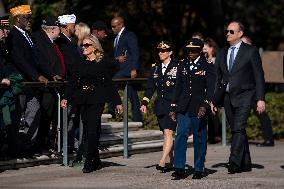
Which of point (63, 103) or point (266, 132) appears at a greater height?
point (63, 103)

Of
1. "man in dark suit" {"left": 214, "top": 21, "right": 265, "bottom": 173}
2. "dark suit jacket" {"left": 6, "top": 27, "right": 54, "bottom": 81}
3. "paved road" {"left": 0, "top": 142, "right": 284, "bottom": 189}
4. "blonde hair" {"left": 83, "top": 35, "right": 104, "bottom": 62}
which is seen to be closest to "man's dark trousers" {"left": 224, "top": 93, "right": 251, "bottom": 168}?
"man in dark suit" {"left": 214, "top": 21, "right": 265, "bottom": 173}

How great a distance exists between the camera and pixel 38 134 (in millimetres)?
15859

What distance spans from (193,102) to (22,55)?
262 centimetres

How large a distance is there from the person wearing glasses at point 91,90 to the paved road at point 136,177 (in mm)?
477

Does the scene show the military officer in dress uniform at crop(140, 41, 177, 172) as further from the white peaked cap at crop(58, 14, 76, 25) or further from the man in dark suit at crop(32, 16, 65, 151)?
the white peaked cap at crop(58, 14, 76, 25)

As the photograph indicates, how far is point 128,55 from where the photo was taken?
1883 centimetres

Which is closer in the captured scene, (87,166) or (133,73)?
(87,166)

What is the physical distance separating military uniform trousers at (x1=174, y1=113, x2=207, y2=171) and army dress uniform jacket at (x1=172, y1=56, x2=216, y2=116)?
0.39 ft

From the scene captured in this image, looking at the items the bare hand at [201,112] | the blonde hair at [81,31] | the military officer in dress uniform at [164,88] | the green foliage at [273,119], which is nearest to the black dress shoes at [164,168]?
the military officer in dress uniform at [164,88]

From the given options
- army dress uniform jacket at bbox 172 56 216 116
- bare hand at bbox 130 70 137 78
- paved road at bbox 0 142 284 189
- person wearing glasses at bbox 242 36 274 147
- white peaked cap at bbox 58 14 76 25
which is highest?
white peaked cap at bbox 58 14 76 25

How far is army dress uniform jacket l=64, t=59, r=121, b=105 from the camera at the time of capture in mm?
14852

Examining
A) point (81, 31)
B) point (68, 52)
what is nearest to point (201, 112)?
point (68, 52)

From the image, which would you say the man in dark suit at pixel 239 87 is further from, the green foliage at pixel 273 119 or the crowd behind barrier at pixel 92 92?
the green foliage at pixel 273 119

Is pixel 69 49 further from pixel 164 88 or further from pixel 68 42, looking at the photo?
pixel 164 88
